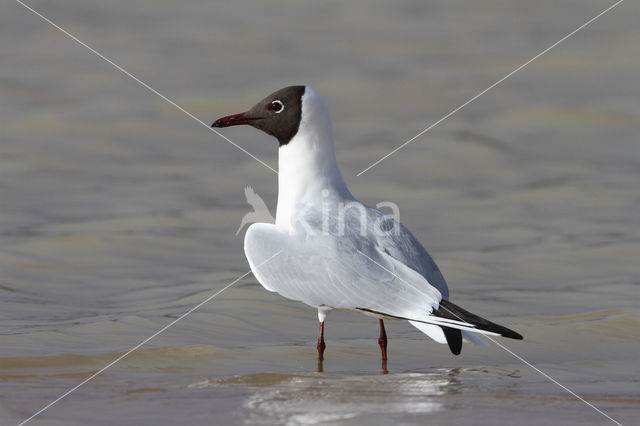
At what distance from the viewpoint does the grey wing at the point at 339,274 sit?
5754 millimetres

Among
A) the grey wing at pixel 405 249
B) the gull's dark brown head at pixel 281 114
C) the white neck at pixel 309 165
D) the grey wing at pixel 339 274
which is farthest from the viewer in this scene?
the gull's dark brown head at pixel 281 114

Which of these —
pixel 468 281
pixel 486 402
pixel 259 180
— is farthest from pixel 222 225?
pixel 486 402

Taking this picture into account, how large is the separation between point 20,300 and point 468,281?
10.9 feet

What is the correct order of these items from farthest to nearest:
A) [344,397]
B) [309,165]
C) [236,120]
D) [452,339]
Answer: [236,120] → [309,165] → [452,339] → [344,397]

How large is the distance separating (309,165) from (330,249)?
0.65 meters

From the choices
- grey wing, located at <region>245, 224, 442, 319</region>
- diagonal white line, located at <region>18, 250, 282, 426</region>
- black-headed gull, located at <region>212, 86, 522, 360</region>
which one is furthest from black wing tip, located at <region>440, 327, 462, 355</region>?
diagonal white line, located at <region>18, 250, 282, 426</region>

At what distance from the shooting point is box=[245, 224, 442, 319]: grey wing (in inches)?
227

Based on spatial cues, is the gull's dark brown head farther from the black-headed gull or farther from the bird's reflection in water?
the bird's reflection in water

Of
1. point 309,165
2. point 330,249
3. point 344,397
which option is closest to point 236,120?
point 309,165

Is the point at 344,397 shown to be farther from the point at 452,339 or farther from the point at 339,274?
the point at 339,274

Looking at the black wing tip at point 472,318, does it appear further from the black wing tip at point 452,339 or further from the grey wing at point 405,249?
the grey wing at point 405,249

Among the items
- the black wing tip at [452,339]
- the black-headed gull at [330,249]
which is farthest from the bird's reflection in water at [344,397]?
the black-headed gull at [330,249]

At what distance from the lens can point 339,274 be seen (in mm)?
5914

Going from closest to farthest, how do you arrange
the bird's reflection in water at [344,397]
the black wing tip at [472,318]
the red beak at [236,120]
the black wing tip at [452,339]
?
1. the bird's reflection in water at [344,397]
2. the black wing tip at [472,318]
3. the black wing tip at [452,339]
4. the red beak at [236,120]
